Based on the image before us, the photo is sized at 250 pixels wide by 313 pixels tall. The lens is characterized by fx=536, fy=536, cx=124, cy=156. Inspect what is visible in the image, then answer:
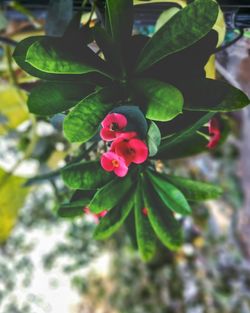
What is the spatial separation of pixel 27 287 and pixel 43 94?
273 centimetres

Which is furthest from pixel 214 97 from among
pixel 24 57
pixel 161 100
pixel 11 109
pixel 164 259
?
pixel 164 259

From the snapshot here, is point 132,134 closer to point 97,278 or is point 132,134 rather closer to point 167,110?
point 167,110

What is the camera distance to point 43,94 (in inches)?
19.2

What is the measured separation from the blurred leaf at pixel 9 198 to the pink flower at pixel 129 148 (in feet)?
1.94

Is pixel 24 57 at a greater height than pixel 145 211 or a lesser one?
greater

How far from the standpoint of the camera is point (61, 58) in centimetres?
46

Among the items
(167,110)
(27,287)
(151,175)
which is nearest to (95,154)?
(151,175)

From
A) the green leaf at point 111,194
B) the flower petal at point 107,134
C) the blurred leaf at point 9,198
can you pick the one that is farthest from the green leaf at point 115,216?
the blurred leaf at point 9,198

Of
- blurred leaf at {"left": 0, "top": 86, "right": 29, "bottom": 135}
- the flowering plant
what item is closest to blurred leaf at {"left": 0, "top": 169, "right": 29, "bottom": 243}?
blurred leaf at {"left": 0, "top": 86, "right": 29, "bottom": 135}

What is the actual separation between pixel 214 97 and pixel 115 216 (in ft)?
0.60

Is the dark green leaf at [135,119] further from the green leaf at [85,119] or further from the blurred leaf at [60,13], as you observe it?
the blurred leaf at [60,13]

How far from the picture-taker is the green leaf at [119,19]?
47cm

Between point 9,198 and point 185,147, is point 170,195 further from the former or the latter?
point 9,198

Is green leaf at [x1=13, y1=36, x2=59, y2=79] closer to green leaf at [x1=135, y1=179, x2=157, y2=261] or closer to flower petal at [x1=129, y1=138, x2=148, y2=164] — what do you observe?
flower petal at [x1=129, y1=138, x2=148, y2=164]
